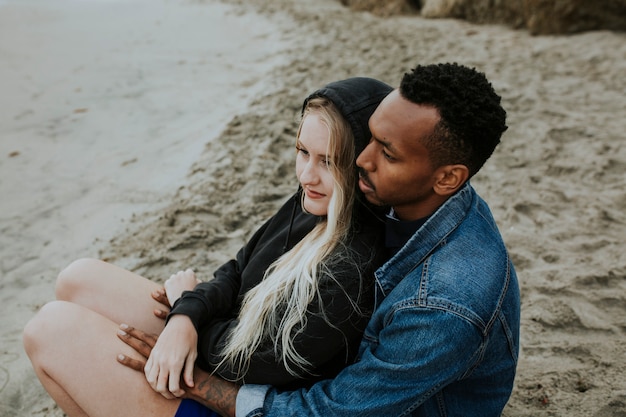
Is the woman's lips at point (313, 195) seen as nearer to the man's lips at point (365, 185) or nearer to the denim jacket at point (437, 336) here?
the man's lips at point (365, 185)

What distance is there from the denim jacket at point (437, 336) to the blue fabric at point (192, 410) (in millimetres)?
159

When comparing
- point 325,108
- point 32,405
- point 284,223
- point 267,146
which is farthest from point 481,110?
point 267,146

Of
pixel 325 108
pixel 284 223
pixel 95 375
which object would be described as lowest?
pixel 95 375

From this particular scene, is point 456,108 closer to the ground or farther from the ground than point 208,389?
farther from the ground

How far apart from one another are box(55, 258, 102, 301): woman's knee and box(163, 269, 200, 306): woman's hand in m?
0.34

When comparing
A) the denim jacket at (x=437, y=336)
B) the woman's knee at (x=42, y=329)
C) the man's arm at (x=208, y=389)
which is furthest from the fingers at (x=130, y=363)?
the denim jacket at (x=437, y=336)

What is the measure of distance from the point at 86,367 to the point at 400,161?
4.04 feet

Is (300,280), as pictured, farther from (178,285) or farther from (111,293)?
(111,293)

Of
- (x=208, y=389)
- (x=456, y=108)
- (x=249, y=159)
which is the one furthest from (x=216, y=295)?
(x=249, y=159)

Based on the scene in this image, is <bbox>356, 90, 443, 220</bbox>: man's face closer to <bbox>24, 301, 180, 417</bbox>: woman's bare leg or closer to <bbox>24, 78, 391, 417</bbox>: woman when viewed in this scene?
<bbox>24, 78, 391, 417</bbox>: woman

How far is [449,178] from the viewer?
5.14 ft

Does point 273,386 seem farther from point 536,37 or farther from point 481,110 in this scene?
point 536,37

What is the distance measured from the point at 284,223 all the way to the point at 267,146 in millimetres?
2268

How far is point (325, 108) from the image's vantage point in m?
1.79
